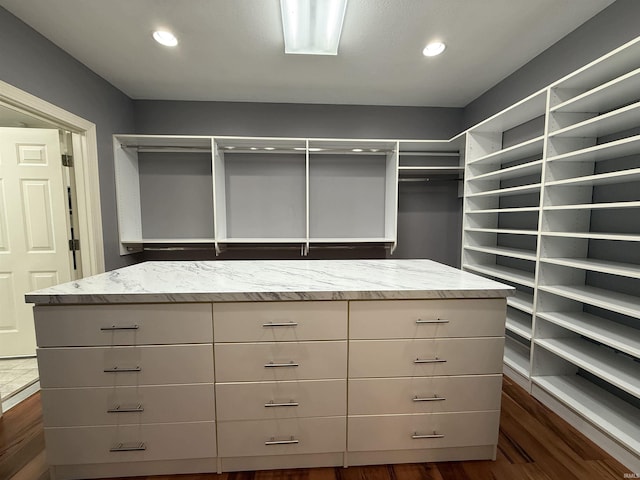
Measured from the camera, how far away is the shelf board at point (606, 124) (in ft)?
4.29

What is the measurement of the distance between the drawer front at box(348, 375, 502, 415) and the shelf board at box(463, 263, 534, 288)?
98 cm

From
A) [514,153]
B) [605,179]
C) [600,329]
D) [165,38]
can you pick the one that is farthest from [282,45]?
[600,329]

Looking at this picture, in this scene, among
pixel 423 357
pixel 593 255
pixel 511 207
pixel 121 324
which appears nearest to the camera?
pixel 121 324

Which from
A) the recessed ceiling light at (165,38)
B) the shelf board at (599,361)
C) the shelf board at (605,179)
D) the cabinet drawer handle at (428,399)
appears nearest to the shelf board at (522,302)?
the shelf board at (599,361)

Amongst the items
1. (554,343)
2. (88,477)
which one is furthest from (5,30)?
(554,343)

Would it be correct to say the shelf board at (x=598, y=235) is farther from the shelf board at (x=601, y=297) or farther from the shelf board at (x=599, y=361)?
the shelf board at (x=599, y=361)

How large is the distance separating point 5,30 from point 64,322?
6.29 feet

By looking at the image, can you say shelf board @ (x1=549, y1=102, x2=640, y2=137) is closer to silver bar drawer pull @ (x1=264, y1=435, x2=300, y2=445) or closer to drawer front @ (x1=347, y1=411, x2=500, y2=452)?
drawer front @ (x1=347, y1=411, x2=500, y2=452)

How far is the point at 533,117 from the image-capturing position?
7.27ft

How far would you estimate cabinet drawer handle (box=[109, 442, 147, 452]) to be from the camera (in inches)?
49.3

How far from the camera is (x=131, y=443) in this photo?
1.25 m

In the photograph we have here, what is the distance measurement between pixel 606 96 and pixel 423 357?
173 cm

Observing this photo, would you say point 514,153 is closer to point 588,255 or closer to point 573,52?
point 573,52

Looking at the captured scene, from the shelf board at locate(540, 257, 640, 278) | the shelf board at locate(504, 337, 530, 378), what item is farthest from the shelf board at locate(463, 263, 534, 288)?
the shelf board at locate(504, 337, 530, 378)
